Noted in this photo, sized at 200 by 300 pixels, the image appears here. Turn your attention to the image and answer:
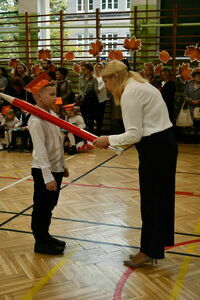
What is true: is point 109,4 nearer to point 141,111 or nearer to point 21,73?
Answer: point 21,73

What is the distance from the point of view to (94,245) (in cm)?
349

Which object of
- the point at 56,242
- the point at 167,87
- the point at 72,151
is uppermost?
the point at 167,87

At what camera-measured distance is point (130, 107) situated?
8.75 feet

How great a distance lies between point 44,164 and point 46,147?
7.2 inches

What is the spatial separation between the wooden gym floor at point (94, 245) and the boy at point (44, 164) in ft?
0.62

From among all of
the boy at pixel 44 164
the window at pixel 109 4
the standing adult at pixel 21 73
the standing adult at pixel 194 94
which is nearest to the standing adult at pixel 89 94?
→ the standing adult at pixel 21 73

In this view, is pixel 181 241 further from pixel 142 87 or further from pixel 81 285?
pixel 142 87

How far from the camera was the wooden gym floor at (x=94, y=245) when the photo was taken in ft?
9.02

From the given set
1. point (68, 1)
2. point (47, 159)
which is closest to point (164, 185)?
point (47, 159)

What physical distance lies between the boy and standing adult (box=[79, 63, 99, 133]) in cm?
551

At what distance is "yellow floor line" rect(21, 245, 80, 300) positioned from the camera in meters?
2.67

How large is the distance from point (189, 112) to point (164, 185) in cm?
615

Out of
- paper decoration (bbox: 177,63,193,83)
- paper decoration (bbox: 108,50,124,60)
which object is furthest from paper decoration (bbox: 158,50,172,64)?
paper decoration (bbox: 108,50,124,60)

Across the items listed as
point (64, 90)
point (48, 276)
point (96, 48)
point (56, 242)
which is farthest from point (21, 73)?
point (48, 276)
